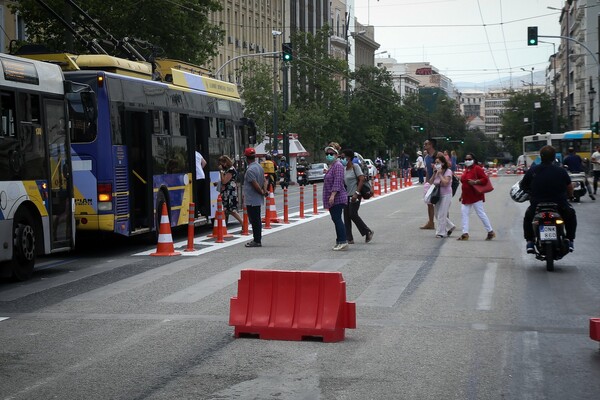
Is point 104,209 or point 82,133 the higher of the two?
point 82,133

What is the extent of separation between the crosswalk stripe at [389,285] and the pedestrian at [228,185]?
23.8ft

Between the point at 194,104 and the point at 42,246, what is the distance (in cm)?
850

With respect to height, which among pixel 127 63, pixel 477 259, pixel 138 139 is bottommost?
pixel 477 259

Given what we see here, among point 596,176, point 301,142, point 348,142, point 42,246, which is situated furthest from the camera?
point 348,142

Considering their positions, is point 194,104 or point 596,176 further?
point 596,176

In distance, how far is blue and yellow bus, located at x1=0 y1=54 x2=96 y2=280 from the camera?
1451 centimetres

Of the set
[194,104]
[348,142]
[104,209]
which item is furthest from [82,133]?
[348,142]

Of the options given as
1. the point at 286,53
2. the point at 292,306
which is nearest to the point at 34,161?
the point at 292,306

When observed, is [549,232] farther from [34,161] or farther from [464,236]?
[34,161]

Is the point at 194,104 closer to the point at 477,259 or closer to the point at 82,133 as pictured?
the point at 82,133

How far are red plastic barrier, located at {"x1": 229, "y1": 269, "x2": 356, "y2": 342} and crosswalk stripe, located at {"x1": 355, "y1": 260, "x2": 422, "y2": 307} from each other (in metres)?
2.33

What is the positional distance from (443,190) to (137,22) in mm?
26969

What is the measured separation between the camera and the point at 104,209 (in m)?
18.4

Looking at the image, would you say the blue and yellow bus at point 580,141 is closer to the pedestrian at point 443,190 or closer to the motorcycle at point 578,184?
the motorcycle at point 578,184
